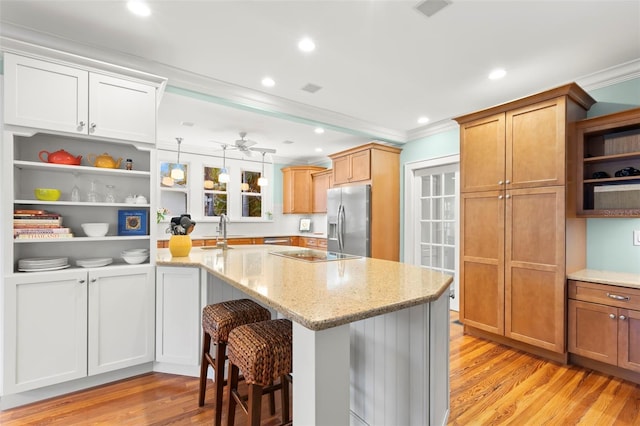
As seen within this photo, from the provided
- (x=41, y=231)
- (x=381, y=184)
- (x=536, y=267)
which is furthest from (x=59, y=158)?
(x=536, y=267)

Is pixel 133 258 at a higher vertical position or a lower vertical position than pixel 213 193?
lower

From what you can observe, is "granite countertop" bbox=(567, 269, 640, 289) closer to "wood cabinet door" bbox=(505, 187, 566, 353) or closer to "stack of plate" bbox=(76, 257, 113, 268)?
"wood cabinet door" bbox=(505, 187, 566, 353)

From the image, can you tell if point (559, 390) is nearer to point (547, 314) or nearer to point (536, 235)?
point (547, 314)

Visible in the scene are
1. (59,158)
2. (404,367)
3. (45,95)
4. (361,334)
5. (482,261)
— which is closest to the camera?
(404,367)

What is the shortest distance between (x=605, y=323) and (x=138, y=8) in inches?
155

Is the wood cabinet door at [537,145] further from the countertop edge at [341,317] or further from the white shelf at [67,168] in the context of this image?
the white shelf at [67,168]

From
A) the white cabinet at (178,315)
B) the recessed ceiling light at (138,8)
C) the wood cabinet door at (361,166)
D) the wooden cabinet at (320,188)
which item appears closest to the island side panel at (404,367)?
the white cabinet at (178,315)

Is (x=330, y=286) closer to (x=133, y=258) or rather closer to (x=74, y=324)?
(x=133, y=258)

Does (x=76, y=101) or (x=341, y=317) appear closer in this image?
(x=341, y=317)

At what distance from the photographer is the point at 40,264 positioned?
2.13 m

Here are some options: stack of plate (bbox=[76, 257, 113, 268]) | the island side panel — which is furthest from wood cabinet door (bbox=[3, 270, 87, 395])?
the island side panel

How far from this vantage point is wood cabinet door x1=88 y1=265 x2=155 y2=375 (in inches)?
88.7

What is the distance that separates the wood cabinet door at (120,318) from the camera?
2.25 metres

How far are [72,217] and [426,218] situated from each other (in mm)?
3983
